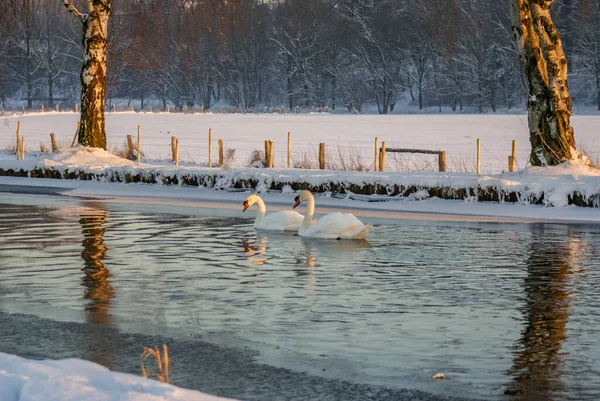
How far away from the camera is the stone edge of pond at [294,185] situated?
23.6 meters

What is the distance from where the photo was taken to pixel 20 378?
6.63 m

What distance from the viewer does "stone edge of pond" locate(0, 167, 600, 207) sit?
23578 millimetres

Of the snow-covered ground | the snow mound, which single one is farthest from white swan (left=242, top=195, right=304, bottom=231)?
the snow mound

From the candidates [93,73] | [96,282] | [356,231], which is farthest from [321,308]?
[93,73]

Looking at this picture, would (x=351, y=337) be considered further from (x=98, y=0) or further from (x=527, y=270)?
(x=98, y=0)

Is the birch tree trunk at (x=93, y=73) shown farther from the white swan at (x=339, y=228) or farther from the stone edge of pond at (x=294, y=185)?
the white swan at (x=339, y=228)

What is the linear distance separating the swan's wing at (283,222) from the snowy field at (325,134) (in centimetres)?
2111

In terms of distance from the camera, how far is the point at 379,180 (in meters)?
25.9

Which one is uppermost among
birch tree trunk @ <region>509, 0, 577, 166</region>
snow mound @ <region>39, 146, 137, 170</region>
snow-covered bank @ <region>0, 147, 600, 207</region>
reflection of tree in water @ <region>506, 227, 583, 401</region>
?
birch tree trunk @ <region>509, 0, 577, 166</region>

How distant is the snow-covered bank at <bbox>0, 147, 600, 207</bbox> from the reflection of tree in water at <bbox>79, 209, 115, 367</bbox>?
7.43 metres

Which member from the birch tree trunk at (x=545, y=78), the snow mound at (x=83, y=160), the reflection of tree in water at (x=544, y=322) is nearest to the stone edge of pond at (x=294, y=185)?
the snow mound at (x=83, y=160)

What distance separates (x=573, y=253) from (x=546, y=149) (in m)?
10.1

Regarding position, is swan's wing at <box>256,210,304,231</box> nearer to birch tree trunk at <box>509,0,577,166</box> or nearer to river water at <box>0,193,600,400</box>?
river water at <box>0,193,600,400</box>

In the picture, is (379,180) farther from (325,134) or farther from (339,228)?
(325,134)
